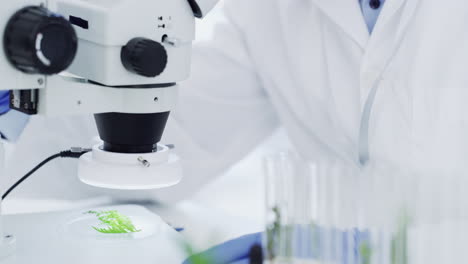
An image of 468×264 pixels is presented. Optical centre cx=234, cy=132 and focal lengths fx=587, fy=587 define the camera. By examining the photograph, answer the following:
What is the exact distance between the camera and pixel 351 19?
131cm

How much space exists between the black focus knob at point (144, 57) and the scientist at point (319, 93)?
55 centimetres

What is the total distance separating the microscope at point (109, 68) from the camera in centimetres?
71

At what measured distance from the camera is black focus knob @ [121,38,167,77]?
76 centimetres

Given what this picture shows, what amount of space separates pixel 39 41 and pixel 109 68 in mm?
110

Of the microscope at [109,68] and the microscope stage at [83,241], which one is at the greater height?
the microscope at [109,68]

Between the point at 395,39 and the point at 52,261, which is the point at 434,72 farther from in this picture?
the point at 52,261

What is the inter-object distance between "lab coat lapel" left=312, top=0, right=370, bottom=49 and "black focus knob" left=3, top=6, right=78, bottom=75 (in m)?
0.75

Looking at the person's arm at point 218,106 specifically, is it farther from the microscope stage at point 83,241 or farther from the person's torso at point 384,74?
the microscope stage at point 83,241

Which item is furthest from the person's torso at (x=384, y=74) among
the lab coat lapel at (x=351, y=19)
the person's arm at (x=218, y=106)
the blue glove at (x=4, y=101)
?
the blue glove at (x=4, y=101)

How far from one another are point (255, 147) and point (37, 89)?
0.96 m

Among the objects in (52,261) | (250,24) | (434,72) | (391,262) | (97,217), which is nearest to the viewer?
(391,262)

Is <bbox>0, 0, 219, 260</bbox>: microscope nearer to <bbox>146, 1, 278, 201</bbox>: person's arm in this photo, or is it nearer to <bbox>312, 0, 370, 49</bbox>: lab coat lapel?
<bbox>312, 0, 370, 49</bbox>: lab coat lapel

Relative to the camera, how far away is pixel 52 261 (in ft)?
2.97

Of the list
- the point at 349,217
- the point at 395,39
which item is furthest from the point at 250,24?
the point at 349,217
